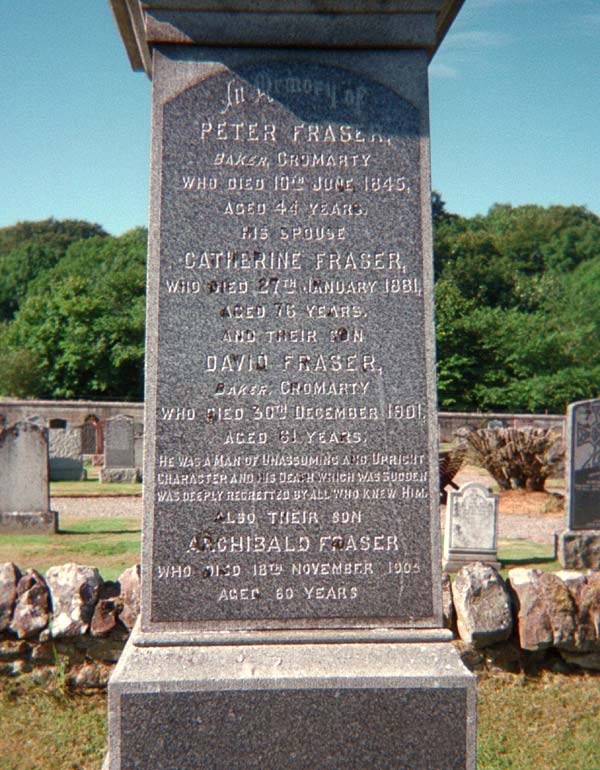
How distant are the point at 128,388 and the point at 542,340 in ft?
57.7

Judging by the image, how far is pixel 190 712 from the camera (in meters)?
3.02

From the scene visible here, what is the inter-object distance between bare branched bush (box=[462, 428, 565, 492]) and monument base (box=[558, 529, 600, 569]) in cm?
514

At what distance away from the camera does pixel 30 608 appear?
5.36 metres

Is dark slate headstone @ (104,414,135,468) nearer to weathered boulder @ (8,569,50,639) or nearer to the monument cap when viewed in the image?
weathered boulder @ (8,569,50,639)

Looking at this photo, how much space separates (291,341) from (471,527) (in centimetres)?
702

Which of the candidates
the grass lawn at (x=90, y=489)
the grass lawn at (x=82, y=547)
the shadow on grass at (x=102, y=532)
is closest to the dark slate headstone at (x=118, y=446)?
the grass lawn at (x=90, y=489)

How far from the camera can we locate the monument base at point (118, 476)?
60.2ft

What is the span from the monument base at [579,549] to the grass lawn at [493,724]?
4.76 meters

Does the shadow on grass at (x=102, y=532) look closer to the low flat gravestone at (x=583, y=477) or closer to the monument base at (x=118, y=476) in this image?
the low flat gravestone at (x=583, y=477)

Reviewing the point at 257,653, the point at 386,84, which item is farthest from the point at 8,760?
the point at 386,84

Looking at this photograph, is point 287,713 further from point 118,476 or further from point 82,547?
point 118,476

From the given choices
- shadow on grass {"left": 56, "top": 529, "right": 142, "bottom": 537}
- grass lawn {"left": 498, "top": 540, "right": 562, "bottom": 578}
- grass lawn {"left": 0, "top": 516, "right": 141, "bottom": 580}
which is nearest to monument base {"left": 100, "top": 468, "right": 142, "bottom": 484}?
grass lawn {"left": 0, "top": 516, "right": 141, "bottom": 580}

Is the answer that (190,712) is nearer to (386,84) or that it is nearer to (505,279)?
(386,84)

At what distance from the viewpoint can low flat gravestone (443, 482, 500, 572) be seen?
9.73 metres
